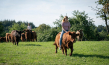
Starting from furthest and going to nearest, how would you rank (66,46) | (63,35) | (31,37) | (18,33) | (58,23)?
(58,23) → (31,37) → (18,33) → (63,35) → (66,46)

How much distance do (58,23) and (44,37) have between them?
10.8 m

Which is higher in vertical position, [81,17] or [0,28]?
[81,17]

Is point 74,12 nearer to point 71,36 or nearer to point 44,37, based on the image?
point 44,37

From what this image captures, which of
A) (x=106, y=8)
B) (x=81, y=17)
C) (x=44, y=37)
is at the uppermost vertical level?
(x=81, y=17)

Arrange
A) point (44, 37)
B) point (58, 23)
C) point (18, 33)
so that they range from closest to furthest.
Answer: point (18, 33), point (44, 37), point (58, 23)

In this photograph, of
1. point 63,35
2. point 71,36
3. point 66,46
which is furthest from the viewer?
point 63,35

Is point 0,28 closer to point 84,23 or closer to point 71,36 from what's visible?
point 84,23

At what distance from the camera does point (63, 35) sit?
723 centimetres

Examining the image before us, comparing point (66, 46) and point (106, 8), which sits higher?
point (106, 8)

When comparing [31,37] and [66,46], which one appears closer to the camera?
[66,46]

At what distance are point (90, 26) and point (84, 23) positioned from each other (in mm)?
2694

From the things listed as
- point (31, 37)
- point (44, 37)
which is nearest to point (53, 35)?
point (44, 37)

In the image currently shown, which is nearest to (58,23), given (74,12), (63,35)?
(74,12)

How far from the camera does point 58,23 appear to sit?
133ft
